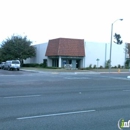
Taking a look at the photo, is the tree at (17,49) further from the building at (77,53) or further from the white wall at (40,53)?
the building at (77,53)

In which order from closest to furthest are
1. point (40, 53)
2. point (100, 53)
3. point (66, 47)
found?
point (66, 47), point (100, 53), point (40, 53)

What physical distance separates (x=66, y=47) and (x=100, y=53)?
375 inches

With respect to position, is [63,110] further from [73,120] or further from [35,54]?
[35,54]

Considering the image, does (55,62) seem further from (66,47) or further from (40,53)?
(40,53)

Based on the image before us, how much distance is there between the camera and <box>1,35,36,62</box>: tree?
6650 centimetres

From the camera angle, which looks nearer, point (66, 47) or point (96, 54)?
point (66, 47)

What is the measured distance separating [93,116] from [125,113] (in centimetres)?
127

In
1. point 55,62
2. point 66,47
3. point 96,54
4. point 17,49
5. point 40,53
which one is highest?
point 66,47

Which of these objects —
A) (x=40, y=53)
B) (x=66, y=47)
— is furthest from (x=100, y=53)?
(x=40, y=53)

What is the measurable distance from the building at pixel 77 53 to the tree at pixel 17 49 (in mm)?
3360

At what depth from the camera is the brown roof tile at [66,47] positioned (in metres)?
58.3

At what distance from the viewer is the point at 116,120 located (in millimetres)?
7750

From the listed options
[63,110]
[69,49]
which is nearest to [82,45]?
[69,49]

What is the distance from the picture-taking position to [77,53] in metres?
59.8
